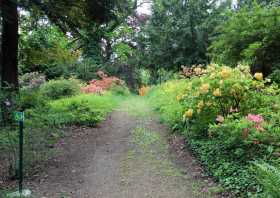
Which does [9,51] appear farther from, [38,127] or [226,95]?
[226,95]

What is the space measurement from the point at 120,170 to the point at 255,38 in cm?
640

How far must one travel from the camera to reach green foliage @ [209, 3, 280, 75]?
33.7ft

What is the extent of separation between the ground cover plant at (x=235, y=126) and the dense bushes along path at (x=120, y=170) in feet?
1.31

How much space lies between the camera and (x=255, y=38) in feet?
35.9

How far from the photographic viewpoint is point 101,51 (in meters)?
31.6

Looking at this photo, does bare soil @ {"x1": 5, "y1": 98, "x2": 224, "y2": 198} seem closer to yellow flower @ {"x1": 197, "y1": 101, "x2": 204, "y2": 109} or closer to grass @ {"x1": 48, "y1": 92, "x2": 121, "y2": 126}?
grass @ {"x1": 48, "y1": 92, "x2": 121, "y2": 126}

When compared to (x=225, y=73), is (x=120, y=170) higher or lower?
lower

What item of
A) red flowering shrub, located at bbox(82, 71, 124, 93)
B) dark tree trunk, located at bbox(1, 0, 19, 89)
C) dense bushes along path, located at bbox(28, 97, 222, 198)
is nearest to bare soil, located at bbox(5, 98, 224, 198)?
dense bushes along path, located at bbox(28, 97, 222, 198)

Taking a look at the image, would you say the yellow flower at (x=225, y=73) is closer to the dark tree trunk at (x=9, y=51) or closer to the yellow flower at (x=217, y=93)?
the yellow flower at (x=217, y=93)

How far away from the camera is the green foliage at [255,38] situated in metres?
10.3

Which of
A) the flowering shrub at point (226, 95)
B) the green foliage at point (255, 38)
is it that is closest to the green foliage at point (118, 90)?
the green foliage at point (255, 38)

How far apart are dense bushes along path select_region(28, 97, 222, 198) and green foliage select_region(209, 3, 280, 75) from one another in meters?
3.47

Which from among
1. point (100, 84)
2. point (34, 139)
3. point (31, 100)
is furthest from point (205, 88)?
point (100, 84)

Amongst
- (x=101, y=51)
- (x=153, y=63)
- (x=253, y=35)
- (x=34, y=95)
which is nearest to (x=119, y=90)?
(x=153, y=63)
